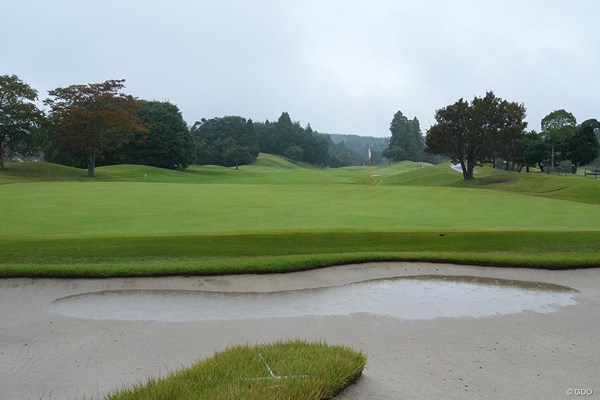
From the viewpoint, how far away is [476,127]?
50875mm

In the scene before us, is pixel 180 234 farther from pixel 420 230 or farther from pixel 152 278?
pixel 420 230

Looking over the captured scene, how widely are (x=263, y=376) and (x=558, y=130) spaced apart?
67202 millimetres

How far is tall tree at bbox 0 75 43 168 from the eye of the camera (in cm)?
5109

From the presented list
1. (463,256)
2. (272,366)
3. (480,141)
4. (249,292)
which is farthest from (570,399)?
(480,141)

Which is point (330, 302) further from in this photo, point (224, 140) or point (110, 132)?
point (224, 140)

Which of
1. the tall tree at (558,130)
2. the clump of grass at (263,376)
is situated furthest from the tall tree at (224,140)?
the clump of grass at (263,376)

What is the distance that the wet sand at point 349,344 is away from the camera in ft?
15.9

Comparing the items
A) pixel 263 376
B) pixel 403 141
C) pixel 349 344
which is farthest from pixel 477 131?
pixel 403 141

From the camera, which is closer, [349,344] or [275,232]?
[349,344]

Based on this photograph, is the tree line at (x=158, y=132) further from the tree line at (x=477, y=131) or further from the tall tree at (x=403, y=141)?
the tall tree at (x=403, y=141)

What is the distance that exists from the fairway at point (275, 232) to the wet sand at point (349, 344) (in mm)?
1653

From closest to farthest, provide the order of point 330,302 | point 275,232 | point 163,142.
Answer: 1. point 330,302
2. point 275,232
3. point 163,142

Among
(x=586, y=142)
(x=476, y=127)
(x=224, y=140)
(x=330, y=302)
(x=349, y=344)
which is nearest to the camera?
(x=349, y=344)

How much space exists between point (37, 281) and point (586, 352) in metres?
9.36
